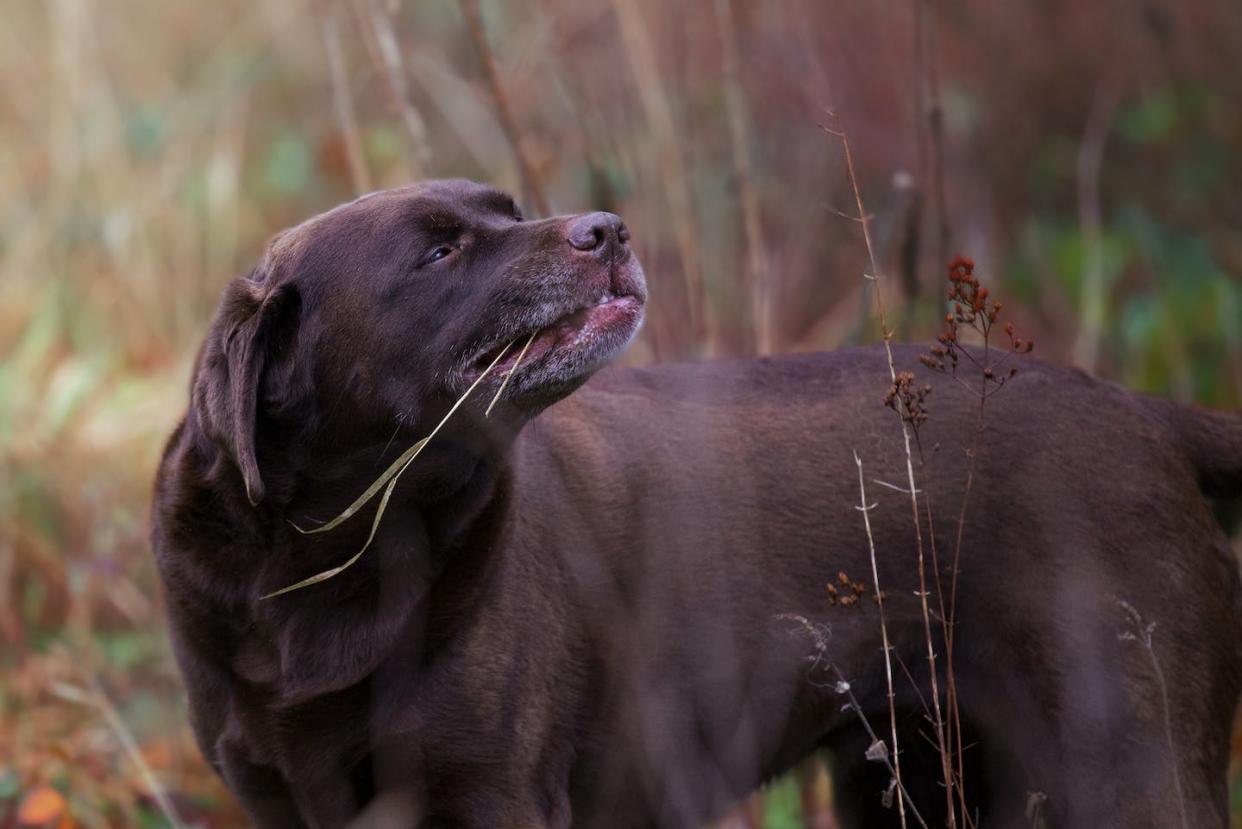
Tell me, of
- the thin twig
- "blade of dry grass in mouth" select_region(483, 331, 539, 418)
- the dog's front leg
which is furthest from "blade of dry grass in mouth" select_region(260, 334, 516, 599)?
the thin twig

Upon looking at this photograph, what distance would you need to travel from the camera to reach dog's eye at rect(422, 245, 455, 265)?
3.26 m

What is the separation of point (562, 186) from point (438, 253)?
14.3ft

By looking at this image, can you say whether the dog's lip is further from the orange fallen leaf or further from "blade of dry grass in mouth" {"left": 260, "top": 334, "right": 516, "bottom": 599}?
the orange fallen leaf

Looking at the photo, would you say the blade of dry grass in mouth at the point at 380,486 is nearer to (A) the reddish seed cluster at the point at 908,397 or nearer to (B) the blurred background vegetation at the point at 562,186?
(A) the reddish seed cluster at the point at 908,397

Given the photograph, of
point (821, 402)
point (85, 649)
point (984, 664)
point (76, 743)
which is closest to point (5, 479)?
point (85, 649)

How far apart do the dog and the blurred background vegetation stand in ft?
3.13

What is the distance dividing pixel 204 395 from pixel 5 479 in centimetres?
333

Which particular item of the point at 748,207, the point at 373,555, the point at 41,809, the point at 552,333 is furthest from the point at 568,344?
the point at 41,809

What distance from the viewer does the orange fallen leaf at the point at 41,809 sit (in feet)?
13.4

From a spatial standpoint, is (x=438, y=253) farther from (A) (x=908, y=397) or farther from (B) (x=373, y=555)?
(A) (x=908, y=397)

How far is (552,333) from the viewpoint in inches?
126

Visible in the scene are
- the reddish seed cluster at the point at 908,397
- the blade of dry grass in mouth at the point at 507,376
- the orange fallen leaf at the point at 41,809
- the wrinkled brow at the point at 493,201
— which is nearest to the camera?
the reddish seed cluster at the point at 908,397

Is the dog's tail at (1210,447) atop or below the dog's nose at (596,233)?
below

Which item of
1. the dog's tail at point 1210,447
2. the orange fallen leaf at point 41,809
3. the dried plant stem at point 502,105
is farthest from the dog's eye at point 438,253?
the orange fallen leaf at point 41,809
